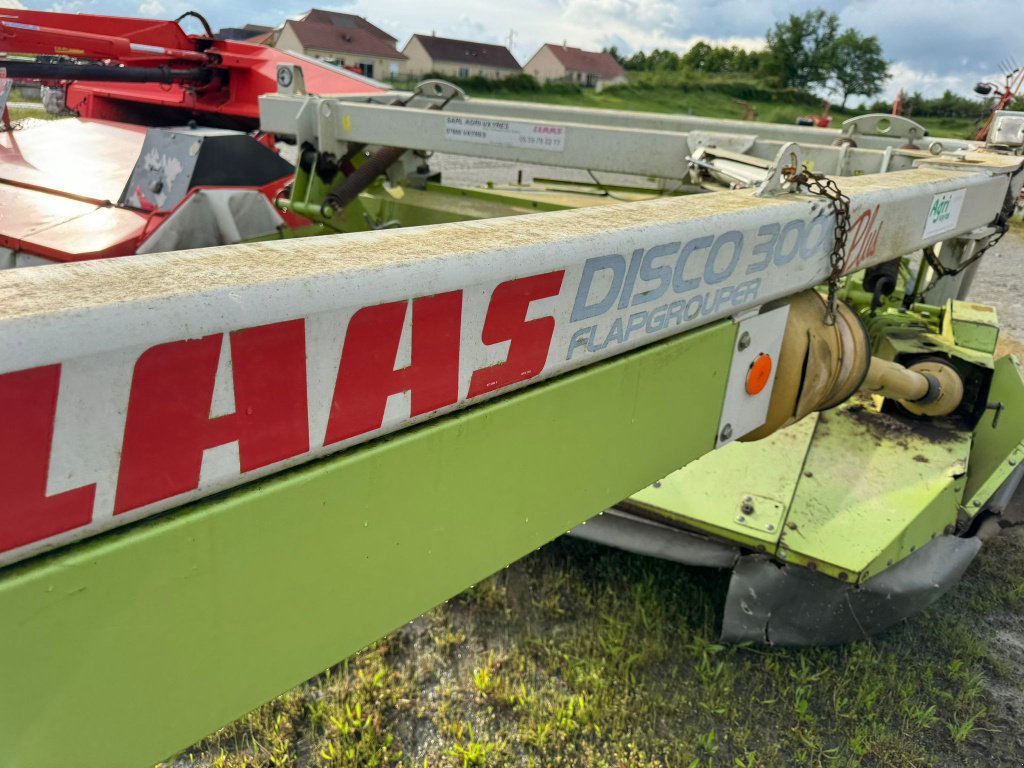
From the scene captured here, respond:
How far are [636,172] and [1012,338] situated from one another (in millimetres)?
6237

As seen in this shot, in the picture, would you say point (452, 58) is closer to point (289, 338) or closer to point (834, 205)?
point (834, 205)

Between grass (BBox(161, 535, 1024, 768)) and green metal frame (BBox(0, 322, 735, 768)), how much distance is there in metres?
1.76

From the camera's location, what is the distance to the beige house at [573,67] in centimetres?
5312

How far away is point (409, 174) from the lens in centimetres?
476

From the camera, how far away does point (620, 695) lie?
2793 mm

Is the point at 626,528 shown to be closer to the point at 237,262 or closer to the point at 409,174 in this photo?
the point at 237,262

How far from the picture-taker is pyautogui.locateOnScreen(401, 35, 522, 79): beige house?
157ft

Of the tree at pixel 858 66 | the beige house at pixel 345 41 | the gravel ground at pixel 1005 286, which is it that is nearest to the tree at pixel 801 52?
the tree at pixel 858 66

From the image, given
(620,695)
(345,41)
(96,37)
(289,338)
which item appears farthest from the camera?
(345,41)

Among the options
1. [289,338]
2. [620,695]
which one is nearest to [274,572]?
[289,338]

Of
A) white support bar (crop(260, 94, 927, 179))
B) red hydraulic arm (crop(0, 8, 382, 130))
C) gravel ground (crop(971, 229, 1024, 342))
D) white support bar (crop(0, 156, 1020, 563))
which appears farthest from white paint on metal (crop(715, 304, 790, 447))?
gravel ground (crop(971, 229, 1024, 342))

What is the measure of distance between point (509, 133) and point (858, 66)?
5897cm

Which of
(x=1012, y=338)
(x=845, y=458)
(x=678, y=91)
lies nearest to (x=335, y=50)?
(x=678, y=91)

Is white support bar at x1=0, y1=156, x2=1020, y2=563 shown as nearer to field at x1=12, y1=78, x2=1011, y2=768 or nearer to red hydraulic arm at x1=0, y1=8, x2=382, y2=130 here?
field at x1=12, y1=78, x2=1011, y2=768
